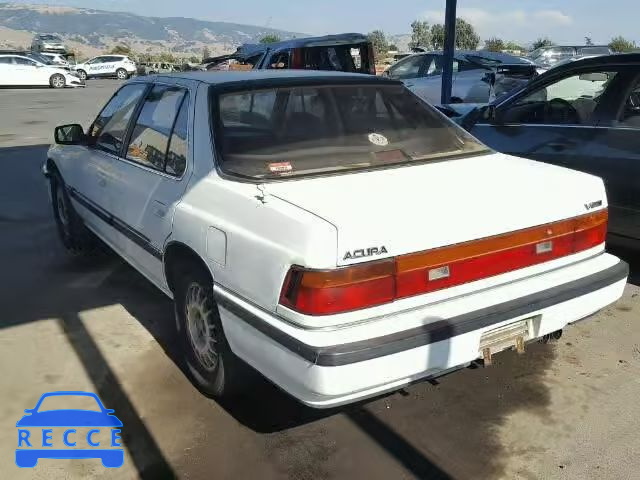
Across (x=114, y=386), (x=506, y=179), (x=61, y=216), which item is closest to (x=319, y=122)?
(x=506, y=179)

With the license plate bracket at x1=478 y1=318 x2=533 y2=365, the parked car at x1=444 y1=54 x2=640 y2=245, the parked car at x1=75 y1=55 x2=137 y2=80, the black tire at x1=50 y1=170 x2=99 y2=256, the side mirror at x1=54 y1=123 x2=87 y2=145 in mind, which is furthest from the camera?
the parked car at x1=75 y1=55 x2=137 y2=80

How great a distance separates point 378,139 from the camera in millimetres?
3270

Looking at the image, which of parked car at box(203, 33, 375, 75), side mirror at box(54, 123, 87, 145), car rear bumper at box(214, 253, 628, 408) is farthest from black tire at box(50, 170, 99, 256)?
parked car at box(203, 33, 375, 75)

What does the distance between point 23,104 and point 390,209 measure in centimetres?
2095

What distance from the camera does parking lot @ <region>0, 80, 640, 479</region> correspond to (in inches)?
105

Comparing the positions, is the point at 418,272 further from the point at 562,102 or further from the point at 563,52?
the point at 563,52

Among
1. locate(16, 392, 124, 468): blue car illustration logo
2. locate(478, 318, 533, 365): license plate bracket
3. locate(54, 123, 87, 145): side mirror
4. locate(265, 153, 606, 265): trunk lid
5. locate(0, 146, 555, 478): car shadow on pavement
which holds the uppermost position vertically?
locate(265, 153, 606, 265): trunk lid

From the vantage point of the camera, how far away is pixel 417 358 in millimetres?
2381

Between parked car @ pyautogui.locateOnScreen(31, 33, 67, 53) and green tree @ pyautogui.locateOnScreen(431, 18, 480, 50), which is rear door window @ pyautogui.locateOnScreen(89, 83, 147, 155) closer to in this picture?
parked car @ pyautogui.locateOnScreen(31, 33, 67, 53)

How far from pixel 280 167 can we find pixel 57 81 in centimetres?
2891

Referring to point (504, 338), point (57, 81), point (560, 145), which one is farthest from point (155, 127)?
point (57, 81)

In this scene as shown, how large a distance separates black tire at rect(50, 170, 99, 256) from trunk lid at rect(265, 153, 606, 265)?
2921 mm

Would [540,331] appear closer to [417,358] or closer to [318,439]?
[417,358]

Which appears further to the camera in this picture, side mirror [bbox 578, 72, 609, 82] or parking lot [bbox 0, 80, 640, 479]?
side mirror [bbox 578, 72, 609, 82]
